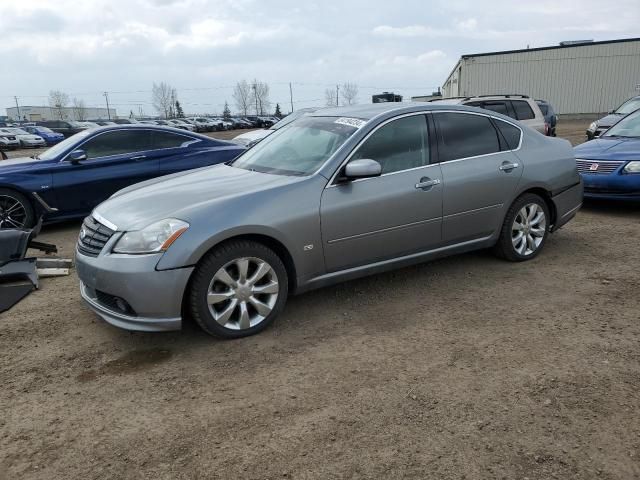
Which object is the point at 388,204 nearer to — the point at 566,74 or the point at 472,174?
the point at 472,174

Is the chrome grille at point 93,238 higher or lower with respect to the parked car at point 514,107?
lower

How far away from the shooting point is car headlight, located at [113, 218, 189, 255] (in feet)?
11.6

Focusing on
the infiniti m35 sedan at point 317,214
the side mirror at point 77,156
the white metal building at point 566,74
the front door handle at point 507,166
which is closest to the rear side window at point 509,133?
the infiniti m35 sedan at point 317,214

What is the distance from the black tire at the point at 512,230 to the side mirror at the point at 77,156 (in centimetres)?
558

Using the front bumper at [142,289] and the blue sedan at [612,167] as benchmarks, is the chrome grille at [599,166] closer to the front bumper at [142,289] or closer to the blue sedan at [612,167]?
the blue sedan at [612,167]

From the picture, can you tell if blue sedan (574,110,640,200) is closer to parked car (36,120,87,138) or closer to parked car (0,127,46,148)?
parked car (0,127,46,148)

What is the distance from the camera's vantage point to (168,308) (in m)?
3.56

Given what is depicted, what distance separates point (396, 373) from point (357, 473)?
0.95m

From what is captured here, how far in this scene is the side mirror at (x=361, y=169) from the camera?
4.04m

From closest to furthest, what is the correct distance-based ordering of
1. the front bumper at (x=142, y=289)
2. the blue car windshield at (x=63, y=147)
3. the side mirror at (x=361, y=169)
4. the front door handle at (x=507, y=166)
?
1. the front bumper at (x=142, y=289)
2. the side mirror at (x=361, y=169)
3. the front door handle at (x=507, y=166)
4. the blue car windshield at (x=63, y=147)

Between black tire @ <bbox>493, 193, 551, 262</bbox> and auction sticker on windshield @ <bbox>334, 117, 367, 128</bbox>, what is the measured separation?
176cm

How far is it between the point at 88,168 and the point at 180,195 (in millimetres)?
4128

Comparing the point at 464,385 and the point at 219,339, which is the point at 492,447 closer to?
the point at 464,385

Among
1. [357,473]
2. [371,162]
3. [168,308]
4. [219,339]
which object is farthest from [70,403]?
[371,162]
